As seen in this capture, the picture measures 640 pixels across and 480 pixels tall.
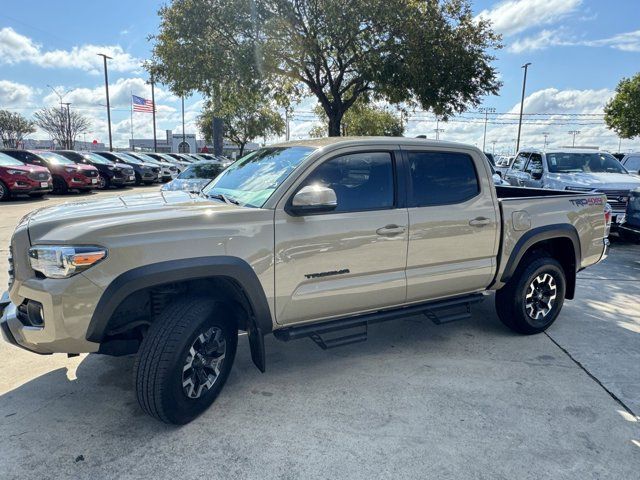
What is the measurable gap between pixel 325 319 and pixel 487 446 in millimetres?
1357

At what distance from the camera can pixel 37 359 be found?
12.9 ft

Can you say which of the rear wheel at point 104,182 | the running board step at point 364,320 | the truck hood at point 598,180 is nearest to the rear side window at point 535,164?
the truck hood at point 598,180

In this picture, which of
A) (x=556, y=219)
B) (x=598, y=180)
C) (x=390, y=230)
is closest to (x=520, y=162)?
(x=598, y=180)

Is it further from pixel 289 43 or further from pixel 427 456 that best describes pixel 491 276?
pixel 289 43

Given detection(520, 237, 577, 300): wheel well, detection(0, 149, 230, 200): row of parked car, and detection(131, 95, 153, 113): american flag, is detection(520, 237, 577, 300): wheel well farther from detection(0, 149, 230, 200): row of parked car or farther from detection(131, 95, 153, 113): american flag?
detection(131, 95, 153, 113): american flag

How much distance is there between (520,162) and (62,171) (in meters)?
15.0

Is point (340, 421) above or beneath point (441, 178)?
beneath

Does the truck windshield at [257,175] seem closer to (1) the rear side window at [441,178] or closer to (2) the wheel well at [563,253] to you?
(1) the rear side window at [441,178]

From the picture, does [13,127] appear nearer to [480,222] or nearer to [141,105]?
[141,105]

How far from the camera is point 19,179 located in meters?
14.3

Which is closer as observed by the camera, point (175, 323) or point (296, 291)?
point (175, 323)

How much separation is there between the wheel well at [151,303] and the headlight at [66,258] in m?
0.33

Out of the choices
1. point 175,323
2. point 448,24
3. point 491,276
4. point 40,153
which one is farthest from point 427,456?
point 40,153

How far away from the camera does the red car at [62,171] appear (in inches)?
656
